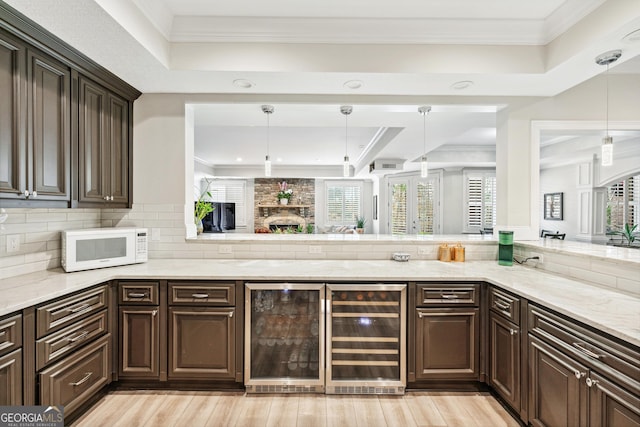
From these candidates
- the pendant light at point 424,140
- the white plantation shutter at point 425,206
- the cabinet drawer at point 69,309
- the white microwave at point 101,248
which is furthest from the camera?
the white plantation shutter at point 425,206

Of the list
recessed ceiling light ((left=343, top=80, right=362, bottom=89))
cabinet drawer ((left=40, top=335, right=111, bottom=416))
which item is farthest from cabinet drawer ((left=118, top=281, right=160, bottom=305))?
recessed ceiling light ((left=343, top=80, right=362, bottom=89))

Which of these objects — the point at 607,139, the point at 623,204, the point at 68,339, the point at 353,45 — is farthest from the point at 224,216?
the point at 623,204

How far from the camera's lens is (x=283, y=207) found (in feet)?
31.6

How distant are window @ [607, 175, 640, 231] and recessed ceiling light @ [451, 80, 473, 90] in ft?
19.6

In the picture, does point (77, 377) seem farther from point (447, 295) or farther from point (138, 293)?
point (447, 295)

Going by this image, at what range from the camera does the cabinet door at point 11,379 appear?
1.49 m

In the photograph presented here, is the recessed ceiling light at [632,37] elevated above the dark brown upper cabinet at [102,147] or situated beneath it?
elevated above

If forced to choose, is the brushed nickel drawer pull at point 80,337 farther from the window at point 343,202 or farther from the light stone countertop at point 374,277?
the window at point 343,202

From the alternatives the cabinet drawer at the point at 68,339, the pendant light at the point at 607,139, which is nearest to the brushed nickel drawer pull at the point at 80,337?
the cabinet drawer at the point at 68,339

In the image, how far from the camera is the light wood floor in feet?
6.44

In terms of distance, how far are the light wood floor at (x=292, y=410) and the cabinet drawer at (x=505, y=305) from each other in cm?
67

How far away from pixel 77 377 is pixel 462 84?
3.45 meters

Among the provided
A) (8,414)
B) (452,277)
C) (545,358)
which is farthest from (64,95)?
(545,358)

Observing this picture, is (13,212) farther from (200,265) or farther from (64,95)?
(200,265)
